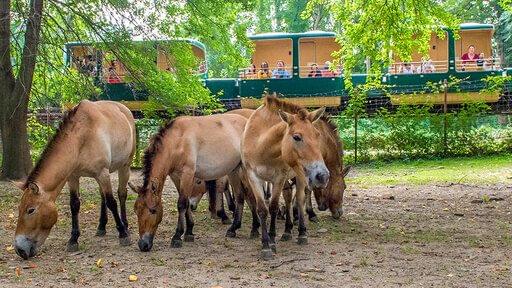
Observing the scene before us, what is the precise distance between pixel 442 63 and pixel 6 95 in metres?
12.2

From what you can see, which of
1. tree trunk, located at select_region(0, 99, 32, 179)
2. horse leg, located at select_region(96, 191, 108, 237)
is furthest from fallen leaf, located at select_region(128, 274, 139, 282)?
tree trunk, located at select_region(0, 99, 32, 179)

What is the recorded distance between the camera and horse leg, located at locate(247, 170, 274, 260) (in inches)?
249

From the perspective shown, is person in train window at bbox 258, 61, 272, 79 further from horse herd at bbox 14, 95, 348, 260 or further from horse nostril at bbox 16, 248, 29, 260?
horse nostril at bbox 16, 248, 29, 260

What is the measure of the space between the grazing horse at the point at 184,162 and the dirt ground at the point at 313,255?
13.2 inches

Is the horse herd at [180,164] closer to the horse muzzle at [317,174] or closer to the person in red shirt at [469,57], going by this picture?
the horse muzzle at [317,174]

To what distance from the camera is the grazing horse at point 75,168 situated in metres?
6.29

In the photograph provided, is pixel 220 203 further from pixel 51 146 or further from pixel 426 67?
pixel 426 67

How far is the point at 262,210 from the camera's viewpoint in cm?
657

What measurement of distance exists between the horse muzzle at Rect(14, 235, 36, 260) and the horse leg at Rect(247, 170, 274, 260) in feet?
7.19

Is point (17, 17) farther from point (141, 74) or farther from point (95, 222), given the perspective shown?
point (95, 222)

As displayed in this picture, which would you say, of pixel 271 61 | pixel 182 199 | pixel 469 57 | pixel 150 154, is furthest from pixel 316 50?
pixel 150 154

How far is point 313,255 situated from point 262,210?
66cm

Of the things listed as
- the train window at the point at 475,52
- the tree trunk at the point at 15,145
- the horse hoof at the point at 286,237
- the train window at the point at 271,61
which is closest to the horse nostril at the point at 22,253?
the horse hoof at the point at 286,237

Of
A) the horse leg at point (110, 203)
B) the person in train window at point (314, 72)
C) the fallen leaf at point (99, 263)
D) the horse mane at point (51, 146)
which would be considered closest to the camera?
the fallen leaf at point (99, 263)
